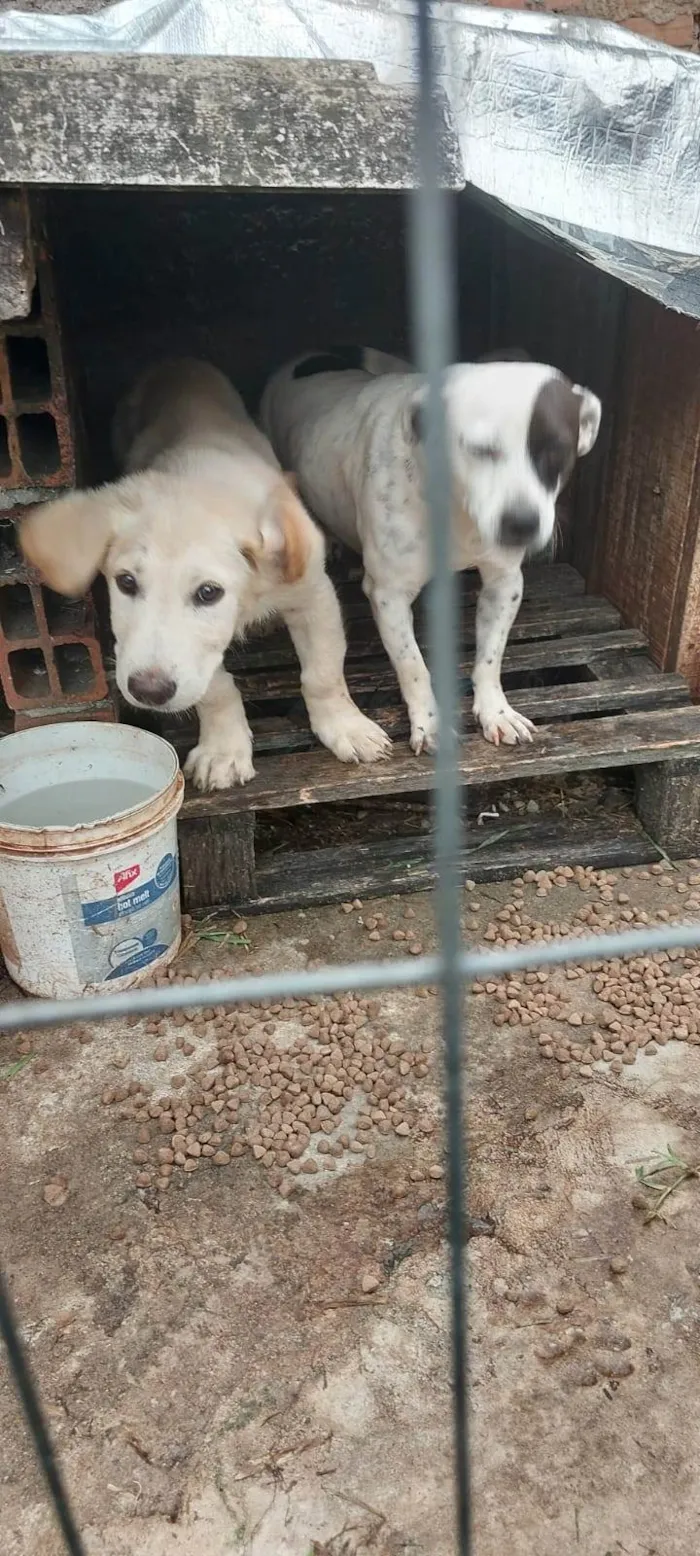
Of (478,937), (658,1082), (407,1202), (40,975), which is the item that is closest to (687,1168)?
(658,1082)

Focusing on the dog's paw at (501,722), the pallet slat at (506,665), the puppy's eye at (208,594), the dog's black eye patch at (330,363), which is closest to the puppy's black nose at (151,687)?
the puppy's eye at (208,594)

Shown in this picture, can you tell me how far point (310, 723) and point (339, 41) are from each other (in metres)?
2.38

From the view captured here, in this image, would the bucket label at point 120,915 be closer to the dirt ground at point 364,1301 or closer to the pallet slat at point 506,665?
the dirt ground at point 364,1301

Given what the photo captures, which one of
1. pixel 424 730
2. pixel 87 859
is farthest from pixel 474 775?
pixel 87 859

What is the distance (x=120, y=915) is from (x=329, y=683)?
101 cm

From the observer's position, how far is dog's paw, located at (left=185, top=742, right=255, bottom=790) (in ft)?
10.3

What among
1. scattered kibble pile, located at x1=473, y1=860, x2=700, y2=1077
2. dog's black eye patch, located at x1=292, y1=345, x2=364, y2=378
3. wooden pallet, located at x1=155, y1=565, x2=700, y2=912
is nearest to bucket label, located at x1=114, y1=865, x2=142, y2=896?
wooden pallet, located at x1=155, y1=565, x2=700, y2=912

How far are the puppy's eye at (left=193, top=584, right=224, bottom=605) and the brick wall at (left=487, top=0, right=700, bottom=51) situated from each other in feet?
10.4

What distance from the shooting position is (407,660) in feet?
10.9

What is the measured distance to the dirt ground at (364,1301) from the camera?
5.81ft

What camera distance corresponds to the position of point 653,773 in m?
3.35

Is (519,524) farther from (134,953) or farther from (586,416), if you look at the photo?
(134,953)

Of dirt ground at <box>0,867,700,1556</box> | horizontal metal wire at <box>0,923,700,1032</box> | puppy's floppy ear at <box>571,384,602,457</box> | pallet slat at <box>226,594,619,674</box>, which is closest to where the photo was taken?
horizontal metal wire at <box>0,923,700,1032</box>

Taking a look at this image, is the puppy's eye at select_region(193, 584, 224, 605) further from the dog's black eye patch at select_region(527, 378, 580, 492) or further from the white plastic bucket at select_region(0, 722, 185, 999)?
the dog's black eye patch at select_region(527, 378, 580, 492)
